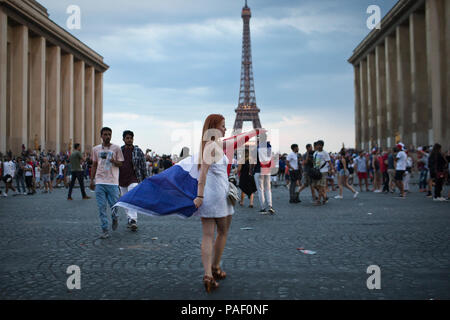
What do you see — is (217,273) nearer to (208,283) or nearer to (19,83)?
(208,283)

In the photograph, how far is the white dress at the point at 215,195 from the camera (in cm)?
424

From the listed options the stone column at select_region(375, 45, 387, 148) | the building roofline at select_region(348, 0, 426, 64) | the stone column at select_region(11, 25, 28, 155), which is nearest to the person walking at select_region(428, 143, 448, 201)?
the building roofline at select_region(348, 0, 426, 64)

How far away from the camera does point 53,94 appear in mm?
45500

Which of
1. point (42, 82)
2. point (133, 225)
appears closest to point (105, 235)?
point (133, 225)

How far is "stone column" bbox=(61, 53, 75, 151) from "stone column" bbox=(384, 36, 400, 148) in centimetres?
3476

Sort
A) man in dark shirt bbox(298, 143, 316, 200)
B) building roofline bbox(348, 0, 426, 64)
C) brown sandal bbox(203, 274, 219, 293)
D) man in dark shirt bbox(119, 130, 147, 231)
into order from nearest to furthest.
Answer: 1. brown sandal bbox(203, 274, 219, 293)
2. man in dark shirt bbox(119, 130, 147, 231)
3. man in dark shirt bbox(298, 143, 316, 200)
4. building roofline bbox(348, 0, 426, 64)

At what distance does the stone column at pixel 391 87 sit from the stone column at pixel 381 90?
3359 millimetres

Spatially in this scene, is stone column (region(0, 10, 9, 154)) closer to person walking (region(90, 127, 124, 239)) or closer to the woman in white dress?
person walking (region(90, 127, 124, 239))

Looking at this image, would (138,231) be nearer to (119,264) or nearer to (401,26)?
(119,264)

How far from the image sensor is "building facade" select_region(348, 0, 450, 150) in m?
35.8

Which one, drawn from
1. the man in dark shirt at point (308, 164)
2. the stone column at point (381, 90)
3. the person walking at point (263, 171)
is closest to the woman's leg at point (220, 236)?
the person walking at point (263, 171)

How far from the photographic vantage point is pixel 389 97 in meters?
48.9

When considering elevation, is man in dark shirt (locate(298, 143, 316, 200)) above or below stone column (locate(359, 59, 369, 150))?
below

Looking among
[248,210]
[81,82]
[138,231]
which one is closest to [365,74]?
[81,82]
